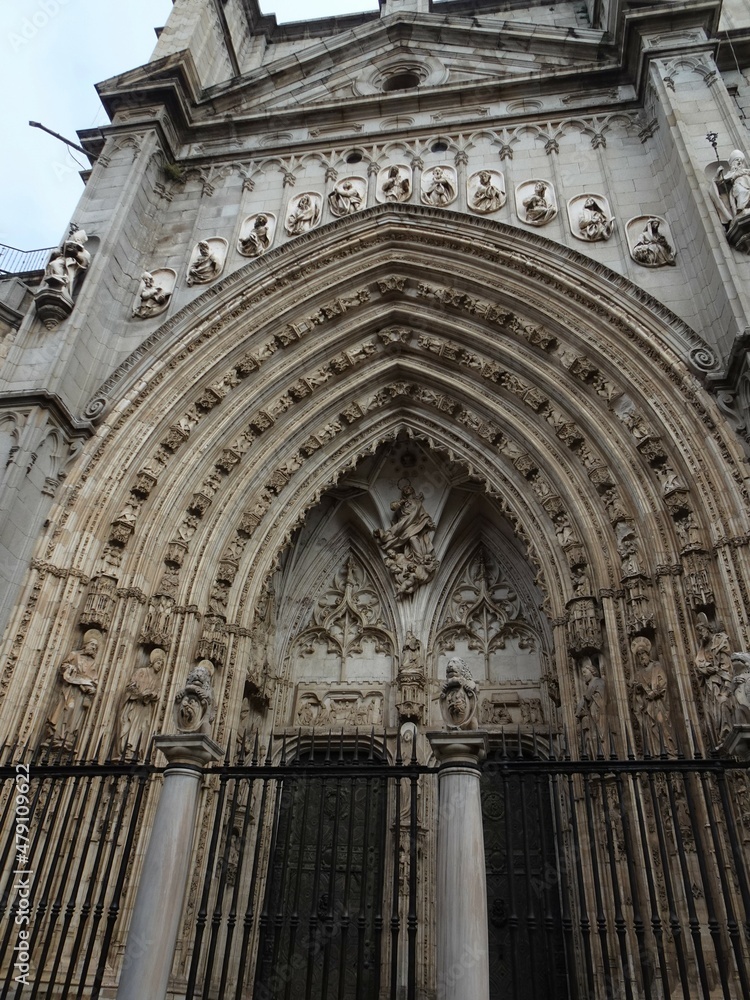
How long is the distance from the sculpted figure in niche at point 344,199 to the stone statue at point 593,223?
10.7 feet

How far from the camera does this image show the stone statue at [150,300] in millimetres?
10586

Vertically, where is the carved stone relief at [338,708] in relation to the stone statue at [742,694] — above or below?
above

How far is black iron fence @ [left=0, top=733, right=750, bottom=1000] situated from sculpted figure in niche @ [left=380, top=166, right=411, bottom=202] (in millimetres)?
7762

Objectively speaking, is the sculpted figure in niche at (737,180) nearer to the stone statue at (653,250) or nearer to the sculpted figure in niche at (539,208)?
the stone statue at (653,250)

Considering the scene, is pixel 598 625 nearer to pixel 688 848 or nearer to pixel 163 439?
pixel 688 848

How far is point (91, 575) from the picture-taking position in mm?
8594

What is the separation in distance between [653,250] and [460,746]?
23.2 feet

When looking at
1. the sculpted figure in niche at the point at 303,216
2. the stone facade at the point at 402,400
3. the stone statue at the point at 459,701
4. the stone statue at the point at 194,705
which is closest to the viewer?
the stone statue at the point at 459,701

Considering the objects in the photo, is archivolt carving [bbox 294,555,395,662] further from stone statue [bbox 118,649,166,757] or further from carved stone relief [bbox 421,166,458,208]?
carved stone relief [bbox 421,166,458,208]

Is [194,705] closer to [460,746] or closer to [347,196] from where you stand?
[460,746]

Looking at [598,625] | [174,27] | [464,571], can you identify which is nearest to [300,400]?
[464,571]

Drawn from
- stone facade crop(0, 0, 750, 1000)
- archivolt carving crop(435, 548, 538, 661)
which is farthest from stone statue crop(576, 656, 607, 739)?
archivolt carving crop(435, 548, 538, 661)

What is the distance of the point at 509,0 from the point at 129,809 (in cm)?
1621

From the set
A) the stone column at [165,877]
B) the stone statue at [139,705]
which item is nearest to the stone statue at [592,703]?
the stone column at [165,877]
